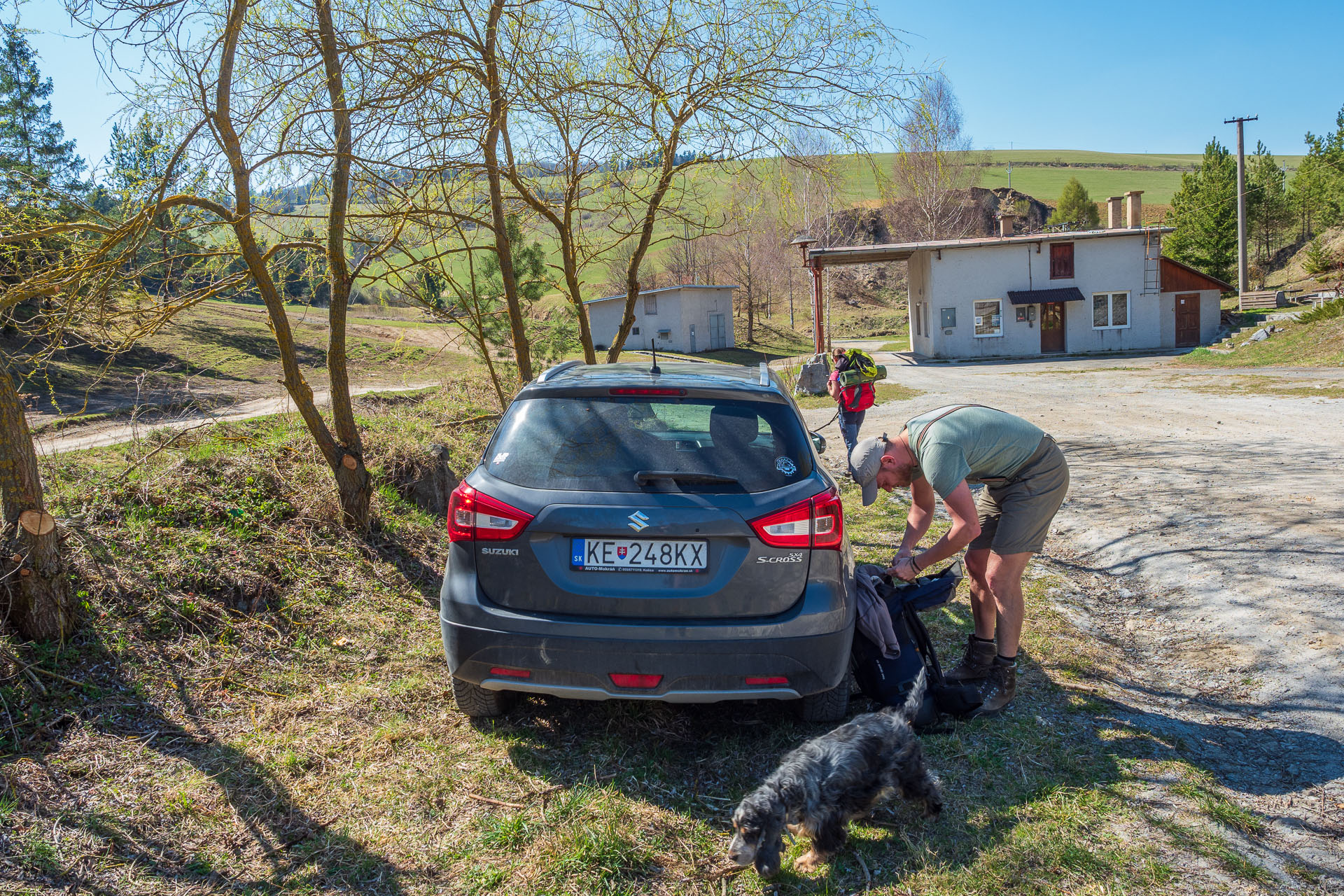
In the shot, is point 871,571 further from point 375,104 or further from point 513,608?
point 375,104

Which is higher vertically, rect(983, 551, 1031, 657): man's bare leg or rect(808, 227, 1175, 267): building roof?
rect(808, 227, 1175, 267): building roof

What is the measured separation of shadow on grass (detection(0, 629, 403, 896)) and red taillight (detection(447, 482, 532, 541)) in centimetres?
120

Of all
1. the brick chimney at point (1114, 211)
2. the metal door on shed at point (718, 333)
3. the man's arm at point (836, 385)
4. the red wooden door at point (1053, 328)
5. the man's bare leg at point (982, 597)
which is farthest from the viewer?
the metal door on shed at point (718, 333)

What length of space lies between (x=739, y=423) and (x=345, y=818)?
2204 mm

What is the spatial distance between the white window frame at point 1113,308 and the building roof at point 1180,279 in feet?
4.93

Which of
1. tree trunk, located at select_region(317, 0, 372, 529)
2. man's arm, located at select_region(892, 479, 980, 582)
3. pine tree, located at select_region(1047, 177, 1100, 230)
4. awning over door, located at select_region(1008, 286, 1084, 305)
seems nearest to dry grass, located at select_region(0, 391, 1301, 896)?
tree trunk, located at select_region(317, 0, 372, 529)

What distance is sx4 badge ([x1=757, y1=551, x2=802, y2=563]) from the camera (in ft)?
10.6

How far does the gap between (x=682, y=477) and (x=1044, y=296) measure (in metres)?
36.8

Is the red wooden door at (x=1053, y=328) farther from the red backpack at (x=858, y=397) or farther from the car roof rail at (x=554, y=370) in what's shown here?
the car roof rail at (x=554, y=370)

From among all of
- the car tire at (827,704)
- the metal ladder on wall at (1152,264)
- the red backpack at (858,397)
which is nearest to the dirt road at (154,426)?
the car tire at (827,704)

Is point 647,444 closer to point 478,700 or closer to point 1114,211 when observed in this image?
point 478,700

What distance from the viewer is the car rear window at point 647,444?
3.34 meters

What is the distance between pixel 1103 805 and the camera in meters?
3.06

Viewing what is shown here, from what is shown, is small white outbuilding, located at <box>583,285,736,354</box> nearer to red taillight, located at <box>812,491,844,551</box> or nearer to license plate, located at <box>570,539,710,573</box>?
red taillight, located at <box>812,491,844,551</box>
